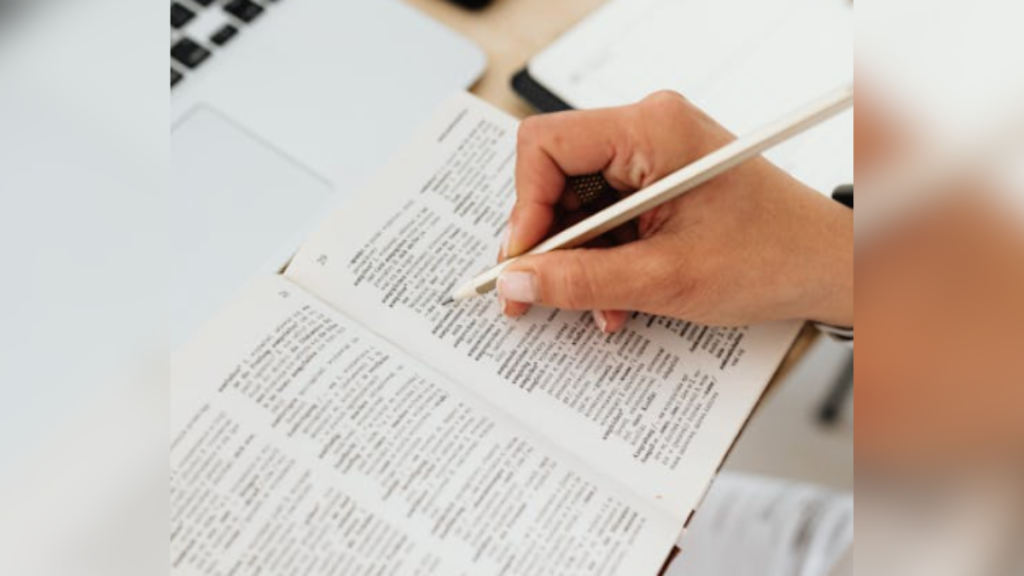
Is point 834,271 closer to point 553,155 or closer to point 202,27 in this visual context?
point 553,155

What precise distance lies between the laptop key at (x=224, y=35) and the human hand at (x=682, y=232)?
0.21 m

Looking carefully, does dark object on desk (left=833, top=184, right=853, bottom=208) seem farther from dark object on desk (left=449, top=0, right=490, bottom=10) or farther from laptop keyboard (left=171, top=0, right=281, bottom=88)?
laptop keyboard (left=171, top=0, right=281, bottom=88)

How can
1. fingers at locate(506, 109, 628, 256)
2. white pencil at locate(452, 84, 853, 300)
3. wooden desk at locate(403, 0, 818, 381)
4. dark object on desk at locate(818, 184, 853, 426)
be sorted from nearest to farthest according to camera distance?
white pencil at locate(452, 84, 853, 300) < fingers at locate(506, 109, 628, 256) < wooden desk at locate(403, 0, 818, 381) < dark object on desk at locate(818, 184, 853, 426)

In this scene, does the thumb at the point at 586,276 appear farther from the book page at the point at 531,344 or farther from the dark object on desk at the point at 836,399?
the dark object on desk at the point at 836,399

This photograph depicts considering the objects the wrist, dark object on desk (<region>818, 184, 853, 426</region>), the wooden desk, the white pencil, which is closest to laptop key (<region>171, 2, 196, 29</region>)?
the wooden desk

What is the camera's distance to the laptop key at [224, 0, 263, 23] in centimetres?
63


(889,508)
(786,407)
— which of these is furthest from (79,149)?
(786,407)

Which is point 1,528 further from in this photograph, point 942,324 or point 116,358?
point 942,324

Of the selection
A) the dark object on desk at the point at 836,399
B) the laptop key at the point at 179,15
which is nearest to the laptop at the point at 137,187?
the laptop key at the point at 179,15

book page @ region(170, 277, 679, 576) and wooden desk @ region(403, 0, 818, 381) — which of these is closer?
book page @ region(170, 277, 679, 576)

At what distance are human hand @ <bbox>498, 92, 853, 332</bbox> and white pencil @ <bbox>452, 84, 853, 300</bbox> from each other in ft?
0.04

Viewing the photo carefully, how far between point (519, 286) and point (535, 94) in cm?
17

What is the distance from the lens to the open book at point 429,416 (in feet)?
1.56

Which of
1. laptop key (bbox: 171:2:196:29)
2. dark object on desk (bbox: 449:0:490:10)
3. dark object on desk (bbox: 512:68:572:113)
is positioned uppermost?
dark object on desk (bbox: 449:0:490:10)
